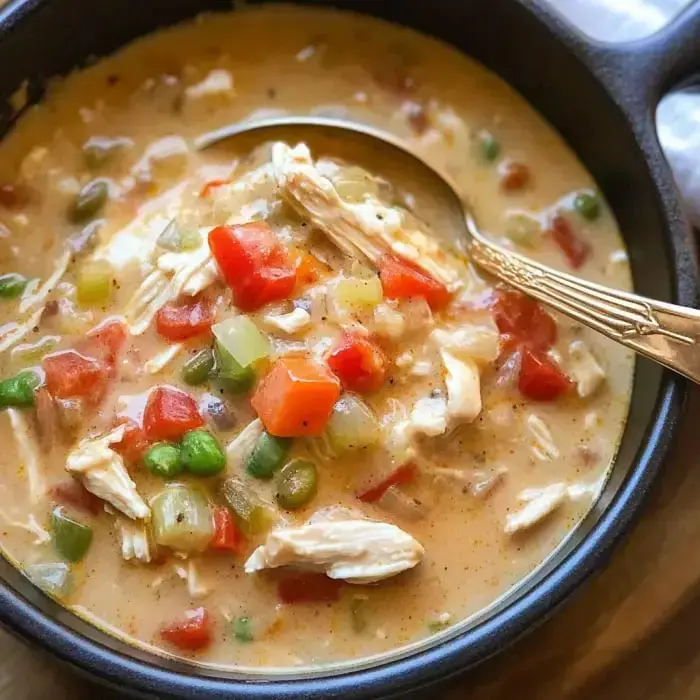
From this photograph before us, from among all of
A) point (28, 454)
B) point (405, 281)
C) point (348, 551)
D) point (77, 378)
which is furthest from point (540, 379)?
point (28, 454)

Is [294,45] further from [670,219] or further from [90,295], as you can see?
[670,219]

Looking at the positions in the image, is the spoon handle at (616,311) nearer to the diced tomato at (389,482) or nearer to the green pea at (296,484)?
the diced tomato at (389,482)

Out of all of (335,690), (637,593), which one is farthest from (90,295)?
(637,593)

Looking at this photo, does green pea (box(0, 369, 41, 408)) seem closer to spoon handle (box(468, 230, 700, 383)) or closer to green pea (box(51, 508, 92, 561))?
green pea (box(51, 508, 92, 561))

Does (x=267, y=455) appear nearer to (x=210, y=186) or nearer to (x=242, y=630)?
(x=242, y=630)

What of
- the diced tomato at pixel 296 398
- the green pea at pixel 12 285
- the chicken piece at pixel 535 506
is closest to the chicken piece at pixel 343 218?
the diced tomato at pixel 296 398

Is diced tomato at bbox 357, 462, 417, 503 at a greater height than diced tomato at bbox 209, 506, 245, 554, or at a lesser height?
greater

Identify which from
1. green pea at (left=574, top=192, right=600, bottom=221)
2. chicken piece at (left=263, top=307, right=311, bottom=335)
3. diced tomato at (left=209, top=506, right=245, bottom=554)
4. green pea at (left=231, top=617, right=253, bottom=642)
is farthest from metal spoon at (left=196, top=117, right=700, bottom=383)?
green pea at (left=231, top=617, right=253, bottom=642)
